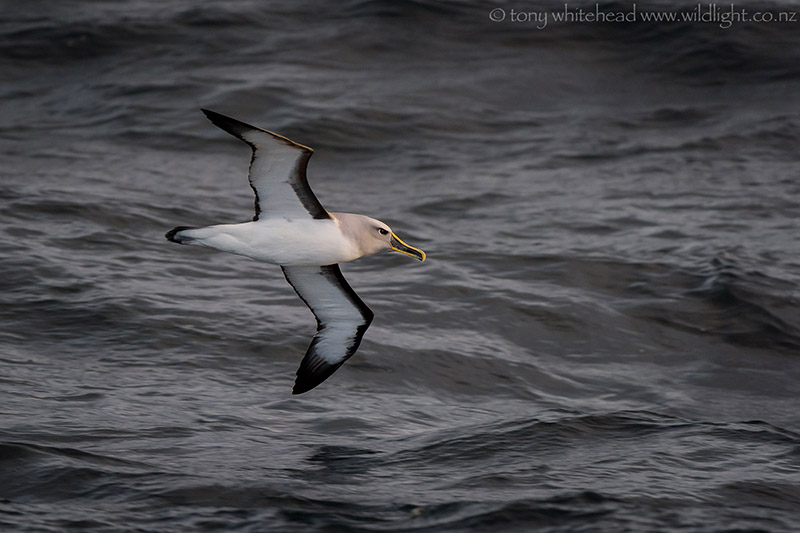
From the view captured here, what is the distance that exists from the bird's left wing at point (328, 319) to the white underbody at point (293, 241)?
0.93m

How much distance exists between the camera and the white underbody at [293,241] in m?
9.94

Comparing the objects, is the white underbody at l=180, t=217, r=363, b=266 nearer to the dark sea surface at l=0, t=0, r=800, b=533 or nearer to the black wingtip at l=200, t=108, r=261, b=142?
the black wingtip at l=200, t=108, r=261, b=142

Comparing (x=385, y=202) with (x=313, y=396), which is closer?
(x=313, y=396)

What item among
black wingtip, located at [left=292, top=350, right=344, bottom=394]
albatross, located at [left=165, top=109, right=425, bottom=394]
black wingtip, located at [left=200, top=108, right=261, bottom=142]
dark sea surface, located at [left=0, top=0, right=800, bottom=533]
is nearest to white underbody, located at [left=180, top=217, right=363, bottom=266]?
albatross, located at [left=165, top=109, right=425, bottom=394]

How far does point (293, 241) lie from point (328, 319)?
165 cm

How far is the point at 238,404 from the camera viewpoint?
11.7 m

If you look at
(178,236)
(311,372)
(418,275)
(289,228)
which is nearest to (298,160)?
(289,228)

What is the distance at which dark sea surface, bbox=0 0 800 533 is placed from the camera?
378 inches

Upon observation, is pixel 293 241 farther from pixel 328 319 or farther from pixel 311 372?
pixel 311 372

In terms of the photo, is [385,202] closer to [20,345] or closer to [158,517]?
[20,345]

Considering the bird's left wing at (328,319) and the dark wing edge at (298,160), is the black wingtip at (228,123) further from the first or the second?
the bird's left wing at (328,319)

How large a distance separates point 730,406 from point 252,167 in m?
7.06

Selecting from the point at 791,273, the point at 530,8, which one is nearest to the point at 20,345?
the point at 791,273

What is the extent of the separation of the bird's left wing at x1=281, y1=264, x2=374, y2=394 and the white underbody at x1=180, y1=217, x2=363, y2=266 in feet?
3.06
